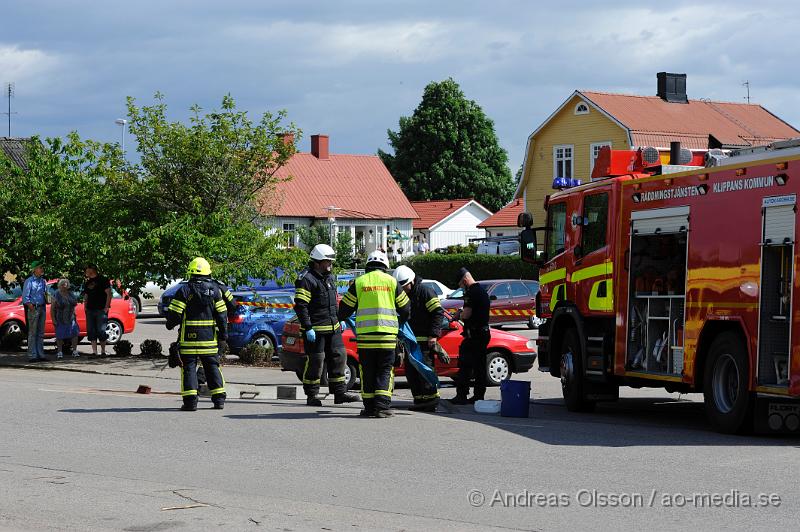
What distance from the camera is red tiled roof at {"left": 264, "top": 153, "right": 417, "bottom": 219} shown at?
217 feet

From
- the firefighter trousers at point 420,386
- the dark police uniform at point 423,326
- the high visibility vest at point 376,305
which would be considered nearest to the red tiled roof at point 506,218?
the dark police uniform at point 423,326

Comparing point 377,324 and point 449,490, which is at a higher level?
point 377,324

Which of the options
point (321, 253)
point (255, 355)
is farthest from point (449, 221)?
point (321, 253)

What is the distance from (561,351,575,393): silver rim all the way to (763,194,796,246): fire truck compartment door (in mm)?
4286

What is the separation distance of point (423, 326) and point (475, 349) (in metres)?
0.87

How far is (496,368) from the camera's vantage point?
18.9 metres

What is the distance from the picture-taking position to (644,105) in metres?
52.2

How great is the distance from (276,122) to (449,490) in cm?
1522

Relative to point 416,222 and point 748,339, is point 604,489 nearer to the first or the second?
point 748,339

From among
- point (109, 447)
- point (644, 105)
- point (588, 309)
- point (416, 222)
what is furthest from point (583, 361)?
point (416, 222)

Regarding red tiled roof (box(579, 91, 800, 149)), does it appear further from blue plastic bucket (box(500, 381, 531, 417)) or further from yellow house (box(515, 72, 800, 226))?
blue plastic bucket (box(500, 381, 531, 417))

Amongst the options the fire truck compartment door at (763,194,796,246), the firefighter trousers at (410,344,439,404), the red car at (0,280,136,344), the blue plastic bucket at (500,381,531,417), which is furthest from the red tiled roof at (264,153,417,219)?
the fire truck compartment door at (763,194,796,246)

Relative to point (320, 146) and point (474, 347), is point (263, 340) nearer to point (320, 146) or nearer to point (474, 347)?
point (474, 347)

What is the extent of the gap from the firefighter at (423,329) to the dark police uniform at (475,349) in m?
0.67
